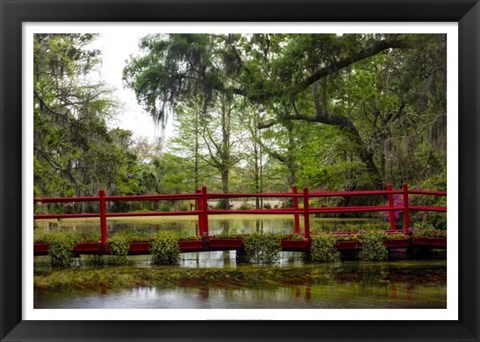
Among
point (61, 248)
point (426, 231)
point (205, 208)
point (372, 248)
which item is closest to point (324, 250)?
point (372, 248)

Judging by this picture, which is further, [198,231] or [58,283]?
[198,231]

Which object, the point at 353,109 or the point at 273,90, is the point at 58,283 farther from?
the point at 353,109

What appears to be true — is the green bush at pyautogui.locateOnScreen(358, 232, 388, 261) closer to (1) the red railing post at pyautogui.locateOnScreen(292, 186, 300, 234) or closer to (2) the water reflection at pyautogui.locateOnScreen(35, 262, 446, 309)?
(2) the water reflection at pyautogui.locateOnScreen(35, 262, 446, 309)

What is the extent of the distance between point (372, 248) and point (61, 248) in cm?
241

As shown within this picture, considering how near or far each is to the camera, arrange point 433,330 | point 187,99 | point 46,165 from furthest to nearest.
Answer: point 187,99 → point 46,165 → point 433,330

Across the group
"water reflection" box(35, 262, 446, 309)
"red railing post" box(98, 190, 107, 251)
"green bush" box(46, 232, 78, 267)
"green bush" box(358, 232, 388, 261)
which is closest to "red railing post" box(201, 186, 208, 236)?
"water reflection" box(35, 262, 446, 309)

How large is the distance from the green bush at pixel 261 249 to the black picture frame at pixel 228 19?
2.87 feet

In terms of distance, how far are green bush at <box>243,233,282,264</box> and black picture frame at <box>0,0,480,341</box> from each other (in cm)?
87

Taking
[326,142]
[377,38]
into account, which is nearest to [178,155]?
[326,142]

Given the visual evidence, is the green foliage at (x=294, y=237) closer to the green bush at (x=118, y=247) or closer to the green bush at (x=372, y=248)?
the green bush at (x=372, y=248)

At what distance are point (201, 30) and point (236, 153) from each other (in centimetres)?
105

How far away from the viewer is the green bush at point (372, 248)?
412 cm

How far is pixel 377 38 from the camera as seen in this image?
401 cm

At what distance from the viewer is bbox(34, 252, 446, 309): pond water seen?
3719 mm
